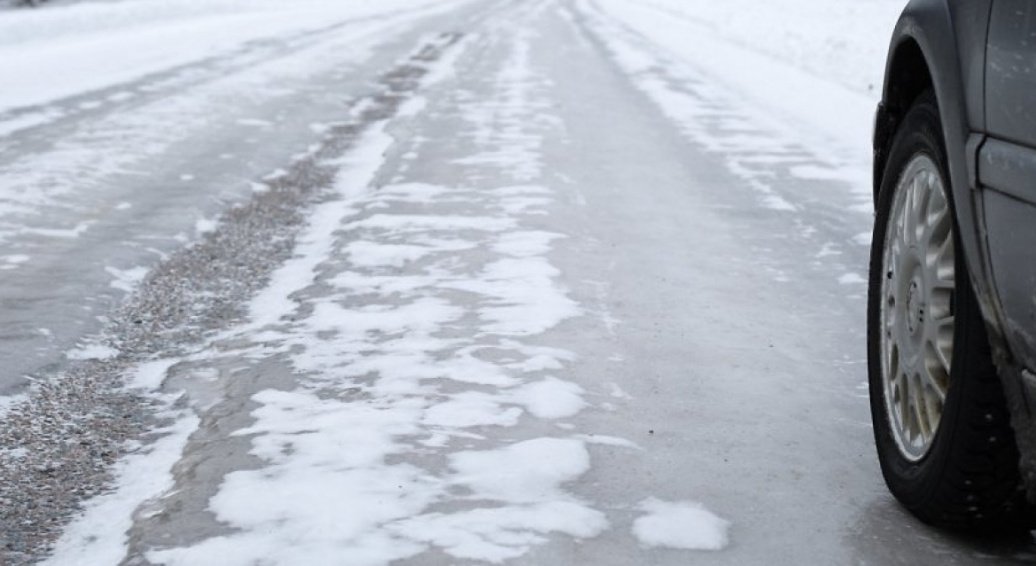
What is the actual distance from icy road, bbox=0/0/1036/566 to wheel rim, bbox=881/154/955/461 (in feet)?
0.88

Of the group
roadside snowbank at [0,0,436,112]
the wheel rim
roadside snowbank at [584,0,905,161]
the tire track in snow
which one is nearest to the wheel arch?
the wheel rim

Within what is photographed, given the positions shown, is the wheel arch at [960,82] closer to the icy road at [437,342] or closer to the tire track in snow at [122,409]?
the icy road at [437,342]

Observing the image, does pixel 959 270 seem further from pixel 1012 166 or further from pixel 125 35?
pixel 125 35

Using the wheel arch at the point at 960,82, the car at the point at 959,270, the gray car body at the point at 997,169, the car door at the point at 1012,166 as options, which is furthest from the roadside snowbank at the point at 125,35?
the car door at the point at 1012,166

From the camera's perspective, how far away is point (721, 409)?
4191 millimetres

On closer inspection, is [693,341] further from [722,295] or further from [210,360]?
[210,360]

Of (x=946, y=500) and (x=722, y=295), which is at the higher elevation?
(x=946, y=500)

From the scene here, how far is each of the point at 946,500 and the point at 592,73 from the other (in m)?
14.4

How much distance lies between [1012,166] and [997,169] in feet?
0.21

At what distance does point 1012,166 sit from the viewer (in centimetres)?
259

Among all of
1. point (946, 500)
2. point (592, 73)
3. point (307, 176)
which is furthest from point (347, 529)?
point (592, 73)

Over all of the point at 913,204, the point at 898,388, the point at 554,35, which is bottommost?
the point at 554,35

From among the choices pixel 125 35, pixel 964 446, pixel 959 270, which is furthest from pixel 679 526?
pixel 125 35

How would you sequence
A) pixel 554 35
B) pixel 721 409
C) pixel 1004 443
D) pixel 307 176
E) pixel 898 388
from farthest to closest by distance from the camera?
pixel 554 35
pixel 307 176
pixel 721 409
pixel 898 388
pixel 1004 443
